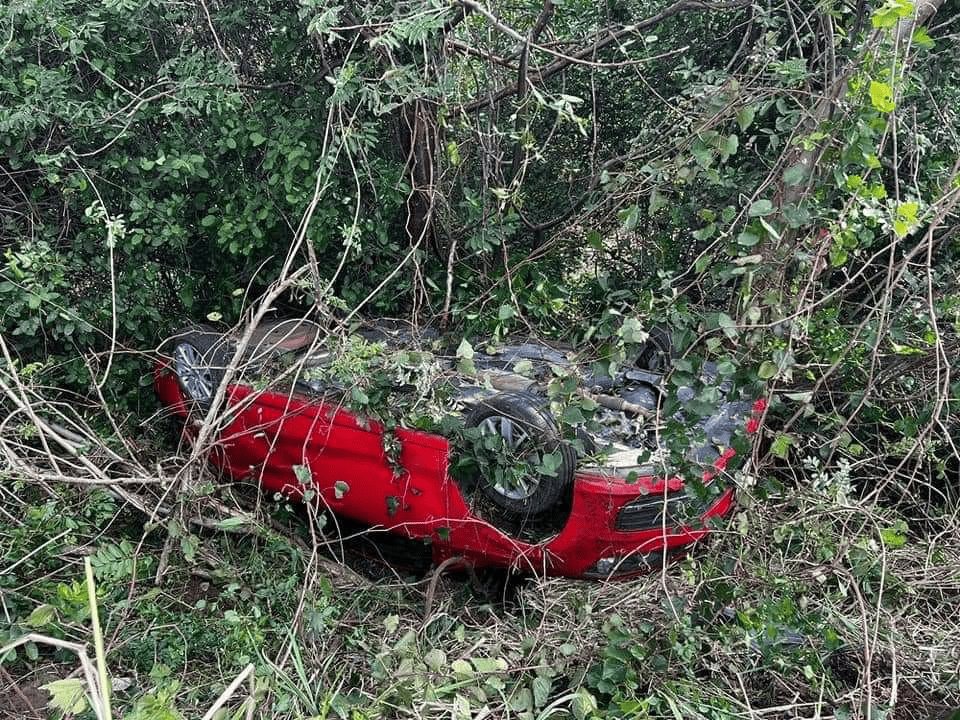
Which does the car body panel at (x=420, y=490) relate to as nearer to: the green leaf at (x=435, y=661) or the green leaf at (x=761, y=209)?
the green leaf at (x=435, y=661)

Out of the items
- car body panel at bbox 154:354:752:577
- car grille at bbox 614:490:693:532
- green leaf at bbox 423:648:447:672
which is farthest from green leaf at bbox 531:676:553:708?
car grille at bbox 614:490:693:532

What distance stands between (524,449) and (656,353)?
47.0 inches

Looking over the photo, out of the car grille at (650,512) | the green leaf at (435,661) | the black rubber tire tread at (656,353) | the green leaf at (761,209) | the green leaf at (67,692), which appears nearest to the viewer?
the green leaf at (67,692)

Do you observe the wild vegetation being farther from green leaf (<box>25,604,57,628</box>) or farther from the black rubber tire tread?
the black rubber tire tread

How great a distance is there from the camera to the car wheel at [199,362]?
12.9ft

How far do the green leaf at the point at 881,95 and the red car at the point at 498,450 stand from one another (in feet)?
3.86

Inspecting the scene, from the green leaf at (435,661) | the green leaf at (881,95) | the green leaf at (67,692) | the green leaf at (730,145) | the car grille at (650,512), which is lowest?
the green leaf at (435,661)

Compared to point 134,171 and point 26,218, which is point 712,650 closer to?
point 134,171

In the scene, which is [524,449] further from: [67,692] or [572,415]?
[67,692]

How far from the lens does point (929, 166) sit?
4.07 metres

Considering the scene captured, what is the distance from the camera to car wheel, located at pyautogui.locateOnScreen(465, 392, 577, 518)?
2822 millimetres

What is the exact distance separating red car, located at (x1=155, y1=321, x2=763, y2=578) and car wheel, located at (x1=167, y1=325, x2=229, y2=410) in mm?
15

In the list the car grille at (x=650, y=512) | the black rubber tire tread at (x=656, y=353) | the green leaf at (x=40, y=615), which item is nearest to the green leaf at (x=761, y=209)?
the car grille at (x=650, y=512)

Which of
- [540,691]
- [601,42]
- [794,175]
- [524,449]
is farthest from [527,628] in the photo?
[601,42]
